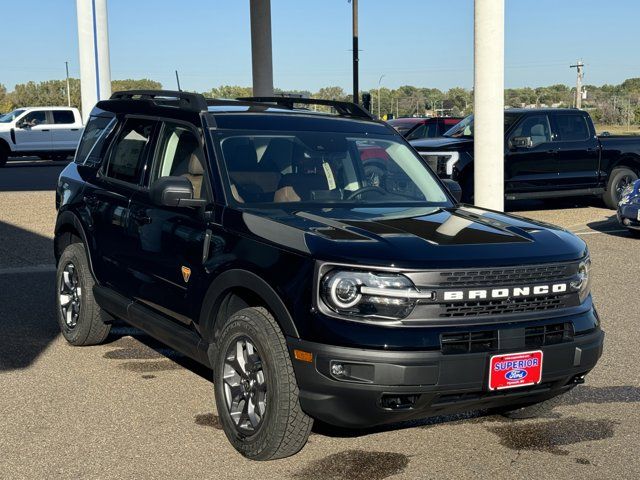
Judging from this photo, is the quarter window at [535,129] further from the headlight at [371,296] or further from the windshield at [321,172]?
the headlight at [371,296]

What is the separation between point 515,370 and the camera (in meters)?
4.46

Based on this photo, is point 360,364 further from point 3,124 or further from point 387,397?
point 3,124

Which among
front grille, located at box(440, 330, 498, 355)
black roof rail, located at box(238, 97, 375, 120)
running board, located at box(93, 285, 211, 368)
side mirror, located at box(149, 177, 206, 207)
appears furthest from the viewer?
black roof rail, located at box(238, 97, 375, 120)

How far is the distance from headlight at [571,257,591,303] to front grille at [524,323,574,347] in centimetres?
23

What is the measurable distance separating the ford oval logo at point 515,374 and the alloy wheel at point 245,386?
119 centimetres

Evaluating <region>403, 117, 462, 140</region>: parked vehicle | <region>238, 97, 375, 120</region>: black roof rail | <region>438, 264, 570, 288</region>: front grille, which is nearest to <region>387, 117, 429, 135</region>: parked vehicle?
<region>403, 117, 462, 140</region>: parked vehicle

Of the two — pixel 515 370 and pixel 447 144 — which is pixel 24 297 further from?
pixel 447 144

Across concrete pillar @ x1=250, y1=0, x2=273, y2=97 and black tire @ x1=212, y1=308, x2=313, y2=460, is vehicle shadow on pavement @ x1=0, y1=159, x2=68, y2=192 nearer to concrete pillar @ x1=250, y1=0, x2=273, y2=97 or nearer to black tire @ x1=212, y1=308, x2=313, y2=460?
concrete pillar @ x1=250, y1=0, x2=273, y2=97

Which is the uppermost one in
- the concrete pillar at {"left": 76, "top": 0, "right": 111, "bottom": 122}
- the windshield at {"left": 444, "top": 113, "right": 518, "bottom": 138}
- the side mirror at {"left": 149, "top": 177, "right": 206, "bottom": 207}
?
the concrete pillar at {"left": 76, "top": 0, "right": 111, "bottom": 122}

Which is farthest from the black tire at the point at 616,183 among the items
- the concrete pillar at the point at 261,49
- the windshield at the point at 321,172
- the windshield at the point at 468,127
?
the windshield at the point at 321,172

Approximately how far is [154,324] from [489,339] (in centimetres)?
230

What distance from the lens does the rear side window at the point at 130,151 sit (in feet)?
20.7

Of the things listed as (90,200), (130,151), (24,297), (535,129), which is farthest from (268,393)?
(535,129)

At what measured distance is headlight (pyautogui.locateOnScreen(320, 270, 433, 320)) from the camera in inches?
170
